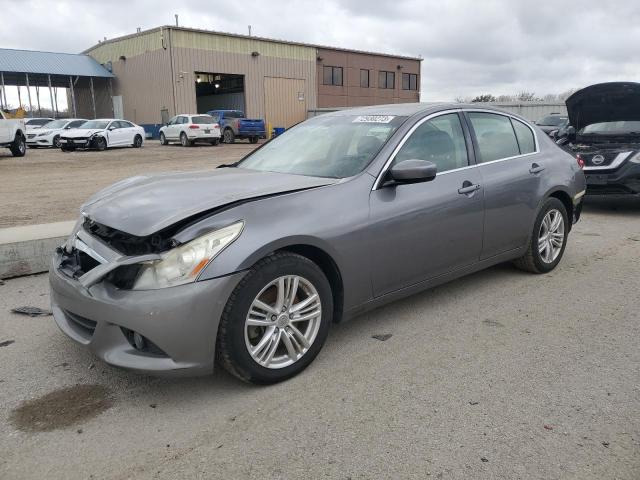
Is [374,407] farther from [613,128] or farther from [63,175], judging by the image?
[63,175]

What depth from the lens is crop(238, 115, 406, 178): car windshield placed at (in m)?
3.82

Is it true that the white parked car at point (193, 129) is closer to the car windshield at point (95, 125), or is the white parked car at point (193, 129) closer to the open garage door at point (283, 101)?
the car windshield at point (95, 125)

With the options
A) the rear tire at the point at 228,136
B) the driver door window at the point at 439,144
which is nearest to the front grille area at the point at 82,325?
the driver door window at the point at 439,144

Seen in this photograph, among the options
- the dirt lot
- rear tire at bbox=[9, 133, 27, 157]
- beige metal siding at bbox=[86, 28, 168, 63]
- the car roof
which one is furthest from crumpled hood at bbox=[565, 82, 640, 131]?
beige metal siding at bbox=[86, 28, 168, 63]

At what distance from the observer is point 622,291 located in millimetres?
4727

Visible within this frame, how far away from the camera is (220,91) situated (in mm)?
43625

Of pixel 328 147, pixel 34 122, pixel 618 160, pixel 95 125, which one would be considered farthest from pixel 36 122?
pixel 328 147

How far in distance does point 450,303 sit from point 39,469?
10.3 feet

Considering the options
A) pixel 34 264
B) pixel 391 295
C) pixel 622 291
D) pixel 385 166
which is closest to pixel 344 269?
pixel 391 295

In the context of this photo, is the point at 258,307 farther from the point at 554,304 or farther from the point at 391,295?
the point at 554,304

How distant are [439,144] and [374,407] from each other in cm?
218

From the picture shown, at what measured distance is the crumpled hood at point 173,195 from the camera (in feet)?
9.78

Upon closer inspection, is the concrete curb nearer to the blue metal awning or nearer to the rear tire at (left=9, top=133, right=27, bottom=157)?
the rear tire at (left=9, top=133, right=27, bottom=157)

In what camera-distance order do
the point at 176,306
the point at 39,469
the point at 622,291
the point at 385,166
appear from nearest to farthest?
the point at 39,469, the point at 176,306, the point at 385,166, the point at 622,291
